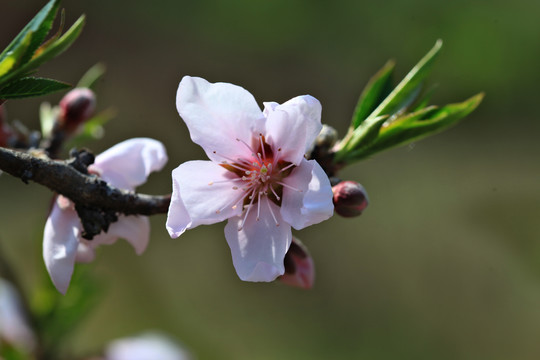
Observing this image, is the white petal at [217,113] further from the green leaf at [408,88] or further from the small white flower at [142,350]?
the small white flower at [142,350]

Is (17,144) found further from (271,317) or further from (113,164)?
(271,317)

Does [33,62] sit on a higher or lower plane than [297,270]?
higher

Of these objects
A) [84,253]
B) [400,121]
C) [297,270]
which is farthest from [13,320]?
[400,121]

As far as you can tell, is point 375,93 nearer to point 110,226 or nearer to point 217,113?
point 217,113

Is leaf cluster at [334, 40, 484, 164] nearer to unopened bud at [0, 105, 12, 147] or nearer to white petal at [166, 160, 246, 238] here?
white petal at [166, 160, 246, 238]

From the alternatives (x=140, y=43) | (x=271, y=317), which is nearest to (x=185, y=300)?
(x=271, y=317)
